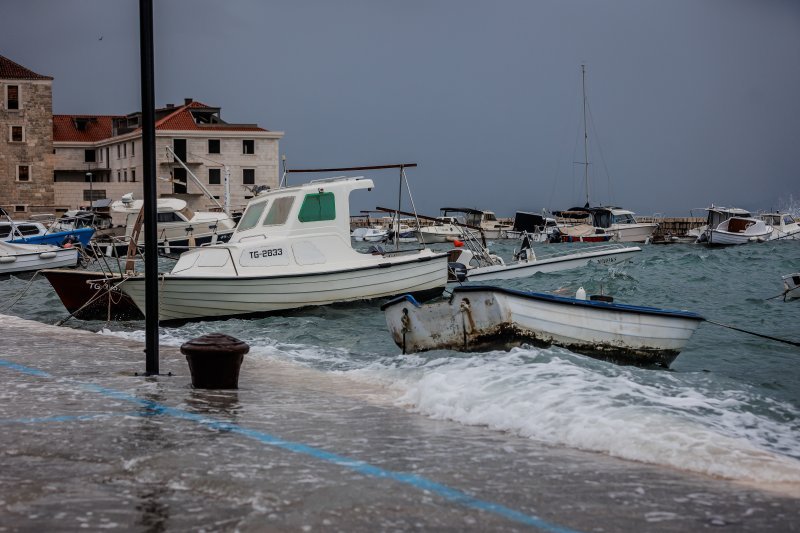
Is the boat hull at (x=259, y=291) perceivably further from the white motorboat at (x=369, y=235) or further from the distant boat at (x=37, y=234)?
the white motorboat at (x=369, y=235)

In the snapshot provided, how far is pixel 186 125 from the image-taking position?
78.5 m

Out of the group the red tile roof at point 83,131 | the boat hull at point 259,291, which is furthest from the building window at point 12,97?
the boat hull at point 259,291

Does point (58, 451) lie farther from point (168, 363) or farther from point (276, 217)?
point (276, 217)

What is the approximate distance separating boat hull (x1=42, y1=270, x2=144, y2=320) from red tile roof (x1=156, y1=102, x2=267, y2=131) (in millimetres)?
59583

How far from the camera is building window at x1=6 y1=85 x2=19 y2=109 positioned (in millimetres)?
79688

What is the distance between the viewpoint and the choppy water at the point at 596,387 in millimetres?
7062

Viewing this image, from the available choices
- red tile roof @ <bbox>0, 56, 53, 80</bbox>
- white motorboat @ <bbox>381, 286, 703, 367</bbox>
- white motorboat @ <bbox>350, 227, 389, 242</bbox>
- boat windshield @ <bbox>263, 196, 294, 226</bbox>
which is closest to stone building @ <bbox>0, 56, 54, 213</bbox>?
red tile roof @ <bbox>0, 56, 53, 80</bbox>

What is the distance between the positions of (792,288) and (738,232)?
4036cm

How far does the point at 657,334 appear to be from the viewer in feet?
40.1

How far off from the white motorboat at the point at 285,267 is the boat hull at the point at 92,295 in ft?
3.08

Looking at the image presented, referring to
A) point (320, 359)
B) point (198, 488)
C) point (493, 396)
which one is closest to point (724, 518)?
point (198, 488)

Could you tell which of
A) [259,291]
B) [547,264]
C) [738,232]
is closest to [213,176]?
[738,232]

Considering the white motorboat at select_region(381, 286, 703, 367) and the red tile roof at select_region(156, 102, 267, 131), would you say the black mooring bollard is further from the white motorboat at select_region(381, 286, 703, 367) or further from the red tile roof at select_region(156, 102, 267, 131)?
the red tile roof at select_region(156, 102, 267, 131)

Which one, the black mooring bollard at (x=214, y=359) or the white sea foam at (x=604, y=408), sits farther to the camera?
the black mooring bollard at (x=214, y=359)
